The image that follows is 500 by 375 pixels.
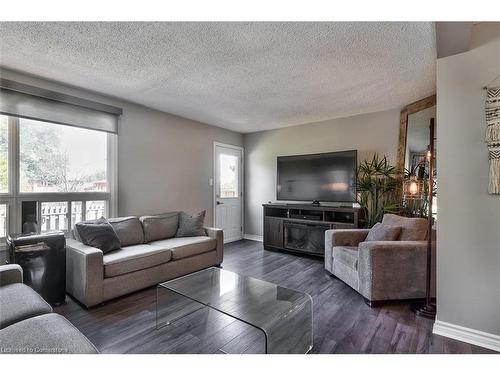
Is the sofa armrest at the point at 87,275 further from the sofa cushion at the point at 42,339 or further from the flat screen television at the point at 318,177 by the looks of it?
the flat screen television at the point at 318,177

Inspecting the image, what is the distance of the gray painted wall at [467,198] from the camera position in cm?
172

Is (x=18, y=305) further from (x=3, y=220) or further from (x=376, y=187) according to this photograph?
(x=376, y=187)

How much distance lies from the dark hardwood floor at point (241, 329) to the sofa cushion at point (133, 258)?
0.97ft

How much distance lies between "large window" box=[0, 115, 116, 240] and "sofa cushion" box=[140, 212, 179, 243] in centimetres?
51

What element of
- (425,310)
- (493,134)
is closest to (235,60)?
(493,134)

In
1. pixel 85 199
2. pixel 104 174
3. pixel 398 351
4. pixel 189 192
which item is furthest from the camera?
pixel 189 192

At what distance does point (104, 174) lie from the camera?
3.29 meters

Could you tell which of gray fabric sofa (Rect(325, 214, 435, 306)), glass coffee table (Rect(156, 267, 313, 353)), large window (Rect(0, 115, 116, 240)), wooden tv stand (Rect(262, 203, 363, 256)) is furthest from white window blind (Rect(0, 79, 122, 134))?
gray fabric sofa (Rect(325, 214, 435, 306))

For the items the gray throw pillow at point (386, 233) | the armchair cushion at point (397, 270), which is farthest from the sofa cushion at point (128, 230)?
the gray throw pillow at point (386, 233)

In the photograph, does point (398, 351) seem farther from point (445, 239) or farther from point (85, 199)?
point (85, 199)
